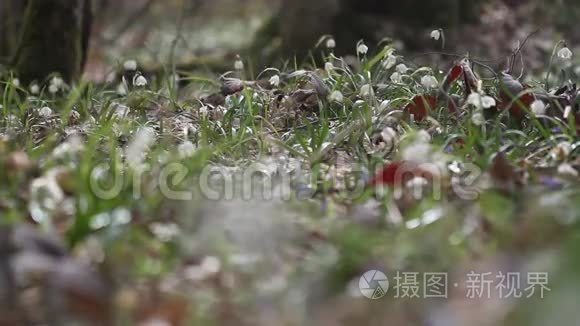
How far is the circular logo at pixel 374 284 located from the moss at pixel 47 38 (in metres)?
2.87

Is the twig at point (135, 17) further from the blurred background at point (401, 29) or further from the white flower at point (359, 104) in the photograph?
the white flower at point (359, 104)

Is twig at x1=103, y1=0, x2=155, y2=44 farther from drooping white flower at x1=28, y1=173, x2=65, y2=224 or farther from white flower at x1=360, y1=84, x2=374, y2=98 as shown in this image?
drooping white flower at x1=28, y1=173, x2=65, y2=224

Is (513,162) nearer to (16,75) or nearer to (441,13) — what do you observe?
(16,75)

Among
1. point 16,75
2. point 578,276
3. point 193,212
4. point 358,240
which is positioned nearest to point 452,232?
Result: point 358,240

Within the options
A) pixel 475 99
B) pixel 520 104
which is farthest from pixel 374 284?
pixel 520 104

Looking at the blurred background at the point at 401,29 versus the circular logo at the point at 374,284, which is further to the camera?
the blurred background at the point at 401,29

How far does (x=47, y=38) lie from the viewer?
3.96m

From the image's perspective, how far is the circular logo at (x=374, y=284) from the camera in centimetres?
144

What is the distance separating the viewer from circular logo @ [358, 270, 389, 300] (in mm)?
1441

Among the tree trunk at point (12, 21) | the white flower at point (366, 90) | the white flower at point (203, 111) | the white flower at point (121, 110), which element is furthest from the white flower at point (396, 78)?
the tree trunk at point (12, 21)

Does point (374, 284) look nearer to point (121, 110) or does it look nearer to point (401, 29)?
point (121, 110)

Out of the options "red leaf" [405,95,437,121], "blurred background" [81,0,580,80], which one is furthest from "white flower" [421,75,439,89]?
"blurred background" [81,0,580,80]

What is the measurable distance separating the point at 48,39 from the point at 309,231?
2.70 metres

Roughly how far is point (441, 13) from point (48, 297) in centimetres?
567
